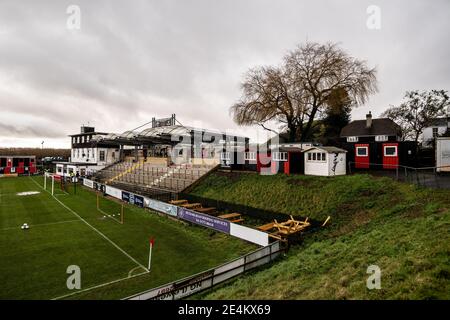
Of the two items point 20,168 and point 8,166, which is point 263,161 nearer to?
point 20,168

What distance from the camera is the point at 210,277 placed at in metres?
10.3

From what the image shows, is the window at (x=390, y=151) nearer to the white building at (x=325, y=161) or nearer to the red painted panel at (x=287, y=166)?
the white building at (x=325, y=161)

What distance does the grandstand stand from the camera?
32500 mm

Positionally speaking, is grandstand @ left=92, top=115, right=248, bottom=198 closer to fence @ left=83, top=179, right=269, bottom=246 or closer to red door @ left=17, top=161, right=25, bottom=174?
fence @ left=83, top=179, right=269, bottom=246

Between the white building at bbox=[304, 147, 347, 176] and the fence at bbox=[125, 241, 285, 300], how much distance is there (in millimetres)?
12014

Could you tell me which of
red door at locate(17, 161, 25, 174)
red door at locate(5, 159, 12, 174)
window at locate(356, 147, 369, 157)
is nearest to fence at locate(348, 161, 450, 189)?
window at locate(356, 147, 369, 157)

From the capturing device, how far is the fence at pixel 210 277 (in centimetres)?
892

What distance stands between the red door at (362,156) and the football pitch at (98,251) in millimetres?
17383

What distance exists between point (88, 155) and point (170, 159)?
30.4 meters
